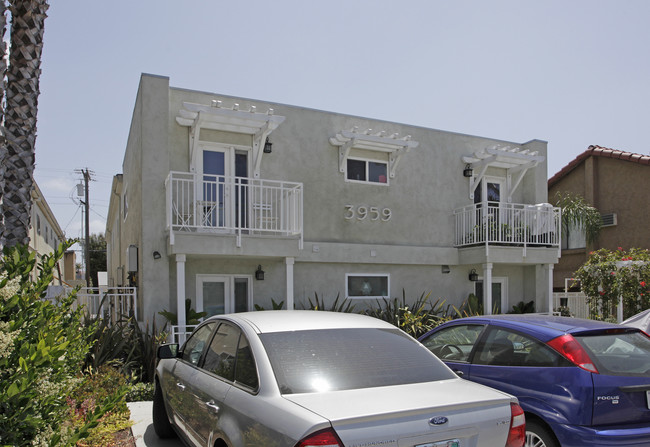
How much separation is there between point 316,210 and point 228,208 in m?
2.30

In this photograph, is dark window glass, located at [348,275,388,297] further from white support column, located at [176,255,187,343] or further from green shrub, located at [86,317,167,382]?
green shrub, located at [86,317,167,382]

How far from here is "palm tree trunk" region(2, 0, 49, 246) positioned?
5887mm

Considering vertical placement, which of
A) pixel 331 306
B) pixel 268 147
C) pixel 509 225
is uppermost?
pixel 268 147

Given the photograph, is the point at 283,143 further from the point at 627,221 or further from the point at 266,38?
the point at 627,221

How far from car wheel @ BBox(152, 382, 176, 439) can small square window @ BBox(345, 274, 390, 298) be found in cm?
691

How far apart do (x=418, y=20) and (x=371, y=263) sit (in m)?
5.66

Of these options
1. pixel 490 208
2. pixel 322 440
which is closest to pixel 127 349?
pixel 322 440

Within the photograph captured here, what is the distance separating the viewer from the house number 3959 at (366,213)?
472 inches

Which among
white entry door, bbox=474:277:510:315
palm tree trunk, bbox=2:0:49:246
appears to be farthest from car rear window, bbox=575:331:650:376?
white entry door, bbox=474:277:510:315

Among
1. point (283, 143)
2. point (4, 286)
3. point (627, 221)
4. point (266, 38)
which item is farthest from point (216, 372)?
point (627, 221)

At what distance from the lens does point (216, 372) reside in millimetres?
3842

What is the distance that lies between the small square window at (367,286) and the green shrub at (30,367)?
28.9 ft

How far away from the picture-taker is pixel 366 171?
488 inches

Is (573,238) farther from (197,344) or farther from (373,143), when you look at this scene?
(197,344)
